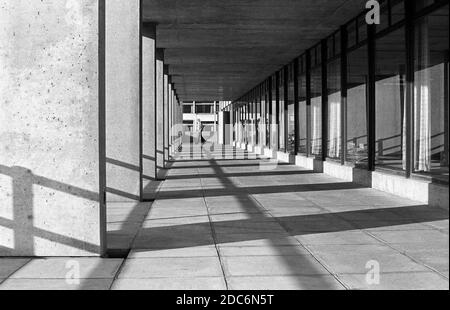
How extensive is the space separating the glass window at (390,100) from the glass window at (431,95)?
0.72 metres

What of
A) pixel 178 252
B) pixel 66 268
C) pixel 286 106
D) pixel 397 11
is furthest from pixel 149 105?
pixel 286 106

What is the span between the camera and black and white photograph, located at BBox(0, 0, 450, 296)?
22.7 ft

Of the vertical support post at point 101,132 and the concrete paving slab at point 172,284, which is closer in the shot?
the concrete paving slab at point 172,284

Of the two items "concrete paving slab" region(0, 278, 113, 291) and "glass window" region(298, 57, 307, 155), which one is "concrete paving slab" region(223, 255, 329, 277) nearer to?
"concrete paving slab" region(0, 278, 113, 291)

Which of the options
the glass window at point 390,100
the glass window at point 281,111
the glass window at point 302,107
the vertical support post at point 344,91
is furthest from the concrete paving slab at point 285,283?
the glass window at point 281,111

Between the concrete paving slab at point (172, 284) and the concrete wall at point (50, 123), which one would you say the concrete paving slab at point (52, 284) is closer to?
the concrete paving slab at point (172, 284)

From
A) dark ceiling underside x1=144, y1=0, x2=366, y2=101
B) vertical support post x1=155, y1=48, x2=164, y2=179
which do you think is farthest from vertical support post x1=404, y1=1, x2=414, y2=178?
vertical support post x1=155, y1=48, x2=164, y2=179

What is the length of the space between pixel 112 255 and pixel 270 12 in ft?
39.1

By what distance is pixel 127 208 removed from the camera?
504 inches

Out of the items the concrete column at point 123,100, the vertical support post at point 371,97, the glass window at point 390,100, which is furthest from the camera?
the vertical support post at point 371,97

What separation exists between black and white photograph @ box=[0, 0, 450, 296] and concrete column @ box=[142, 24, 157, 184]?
57 millimetres

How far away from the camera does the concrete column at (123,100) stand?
14039mm

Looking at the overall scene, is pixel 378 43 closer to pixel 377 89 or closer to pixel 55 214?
pixel 377 89

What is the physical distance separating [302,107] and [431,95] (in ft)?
48.4
